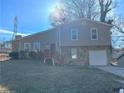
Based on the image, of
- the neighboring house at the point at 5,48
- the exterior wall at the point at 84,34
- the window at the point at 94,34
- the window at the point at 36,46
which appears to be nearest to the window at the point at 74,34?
the exterior wall at the point at 84,34

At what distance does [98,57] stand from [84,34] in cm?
331

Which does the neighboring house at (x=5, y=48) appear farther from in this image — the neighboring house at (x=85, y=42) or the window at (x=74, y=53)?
the window at (x=74, y=53)

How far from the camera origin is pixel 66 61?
2847cm

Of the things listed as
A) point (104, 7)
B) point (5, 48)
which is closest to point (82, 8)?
point (104, 7)

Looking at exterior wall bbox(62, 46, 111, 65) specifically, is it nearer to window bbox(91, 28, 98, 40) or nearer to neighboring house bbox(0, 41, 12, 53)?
window bbox(91, 28, 98, 40)

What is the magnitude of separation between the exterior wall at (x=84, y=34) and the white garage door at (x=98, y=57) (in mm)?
1037

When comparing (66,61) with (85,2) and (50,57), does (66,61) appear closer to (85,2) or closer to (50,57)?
(50,57)

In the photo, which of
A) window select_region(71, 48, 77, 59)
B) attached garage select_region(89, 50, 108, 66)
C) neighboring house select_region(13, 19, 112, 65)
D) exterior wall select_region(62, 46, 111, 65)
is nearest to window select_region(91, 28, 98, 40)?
neighboring house select_region(13, 19, 112, 65)

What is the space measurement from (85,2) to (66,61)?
18565mm

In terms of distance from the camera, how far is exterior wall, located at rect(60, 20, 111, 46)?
29.2 metres

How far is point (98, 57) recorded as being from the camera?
29406mm

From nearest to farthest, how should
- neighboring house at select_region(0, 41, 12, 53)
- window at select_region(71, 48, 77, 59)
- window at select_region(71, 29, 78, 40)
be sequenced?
window at select_region(71, 48, 77, 59) < window at select_region(71, 29, 78, 40) < neighboring house at select_region(0, 41, 12, 53)

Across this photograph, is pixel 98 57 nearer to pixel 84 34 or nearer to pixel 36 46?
pixel 84 34

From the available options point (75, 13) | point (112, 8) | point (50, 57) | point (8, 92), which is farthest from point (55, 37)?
point (8, 92)
